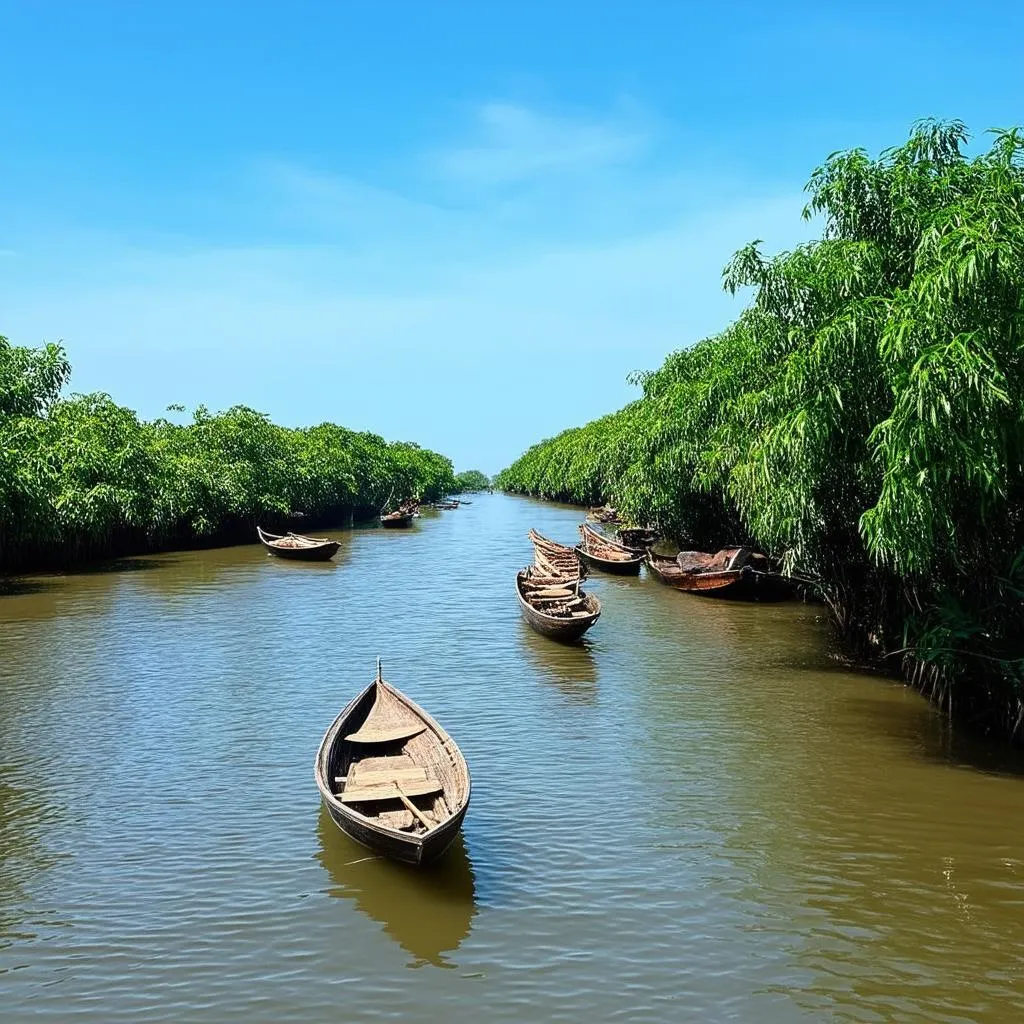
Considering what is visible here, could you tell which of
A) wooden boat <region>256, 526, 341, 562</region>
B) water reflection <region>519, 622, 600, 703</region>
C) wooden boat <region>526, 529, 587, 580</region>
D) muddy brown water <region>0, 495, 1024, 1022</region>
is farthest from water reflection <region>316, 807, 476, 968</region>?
wooden boat <region>256, 526, 341, 562</region>

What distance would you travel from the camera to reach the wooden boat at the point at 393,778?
9734 millimetres

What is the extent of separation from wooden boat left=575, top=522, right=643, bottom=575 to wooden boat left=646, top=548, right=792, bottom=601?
487 cm

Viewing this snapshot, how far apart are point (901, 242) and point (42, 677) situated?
17.3 m

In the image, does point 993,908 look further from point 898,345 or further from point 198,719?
point 198,719

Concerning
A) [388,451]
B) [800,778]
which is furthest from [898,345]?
[388,451]

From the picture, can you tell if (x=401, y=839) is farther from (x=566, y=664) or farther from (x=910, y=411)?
(x=566, y=664)

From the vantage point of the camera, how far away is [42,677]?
1984 cm

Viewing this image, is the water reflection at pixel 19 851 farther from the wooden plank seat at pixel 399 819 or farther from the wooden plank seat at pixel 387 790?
the wooden plank seat at pixel 399 819

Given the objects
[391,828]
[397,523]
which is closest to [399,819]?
[391,828]

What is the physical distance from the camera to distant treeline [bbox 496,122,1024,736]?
11938 millimetres

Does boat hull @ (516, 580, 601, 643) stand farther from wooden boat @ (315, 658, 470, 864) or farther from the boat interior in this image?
the boat interior

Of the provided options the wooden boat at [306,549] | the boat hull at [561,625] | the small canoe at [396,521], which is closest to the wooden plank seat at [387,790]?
the boat hull at [561,625]

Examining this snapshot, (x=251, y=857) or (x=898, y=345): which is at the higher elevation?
(x=898, y=345)

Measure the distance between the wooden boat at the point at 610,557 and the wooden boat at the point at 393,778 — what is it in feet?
78.2
